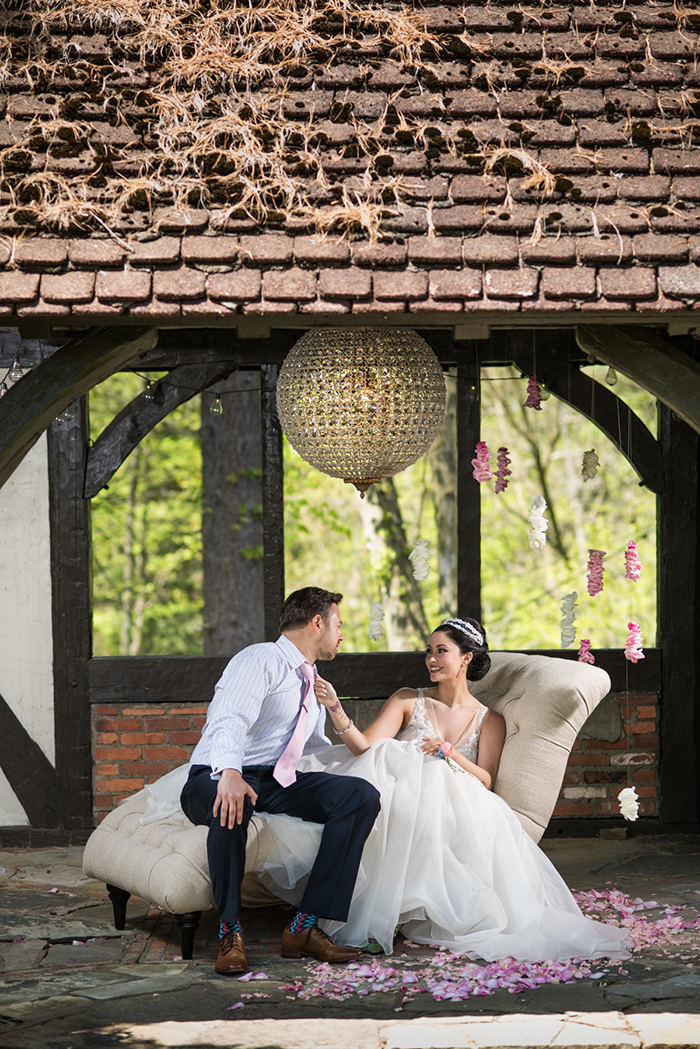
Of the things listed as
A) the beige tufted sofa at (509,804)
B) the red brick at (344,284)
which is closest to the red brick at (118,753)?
the beige tufted sofa at (509,804)

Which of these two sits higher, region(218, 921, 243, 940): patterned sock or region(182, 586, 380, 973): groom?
region(182, 586, 380, 973): groom

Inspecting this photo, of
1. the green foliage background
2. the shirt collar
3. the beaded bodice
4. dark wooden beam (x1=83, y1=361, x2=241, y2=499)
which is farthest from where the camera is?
the green foliage background

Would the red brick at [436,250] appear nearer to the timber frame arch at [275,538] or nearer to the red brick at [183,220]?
the red brick at [183,220]

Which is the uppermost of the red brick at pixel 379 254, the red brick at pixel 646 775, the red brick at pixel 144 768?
the red brick at pixel 379 254

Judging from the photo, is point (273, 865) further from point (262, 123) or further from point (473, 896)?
point (262, 123)

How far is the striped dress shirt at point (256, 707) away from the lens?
13.5 feet

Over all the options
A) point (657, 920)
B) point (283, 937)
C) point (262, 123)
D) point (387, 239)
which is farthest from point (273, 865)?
point (262, 123)

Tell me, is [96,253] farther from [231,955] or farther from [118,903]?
[118,903]

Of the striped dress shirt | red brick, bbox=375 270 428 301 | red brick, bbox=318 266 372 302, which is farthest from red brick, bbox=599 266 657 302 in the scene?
the striped dress shirt

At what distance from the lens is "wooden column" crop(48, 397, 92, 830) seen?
19.4 ft

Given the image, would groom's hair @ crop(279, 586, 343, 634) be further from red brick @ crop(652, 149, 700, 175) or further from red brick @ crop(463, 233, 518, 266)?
red brick @ crop(652, 149, 700, 175)

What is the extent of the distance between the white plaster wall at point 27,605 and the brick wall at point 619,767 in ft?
9.81

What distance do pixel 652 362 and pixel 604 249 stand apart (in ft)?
1.43

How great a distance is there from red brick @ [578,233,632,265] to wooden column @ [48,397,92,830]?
130 inches
